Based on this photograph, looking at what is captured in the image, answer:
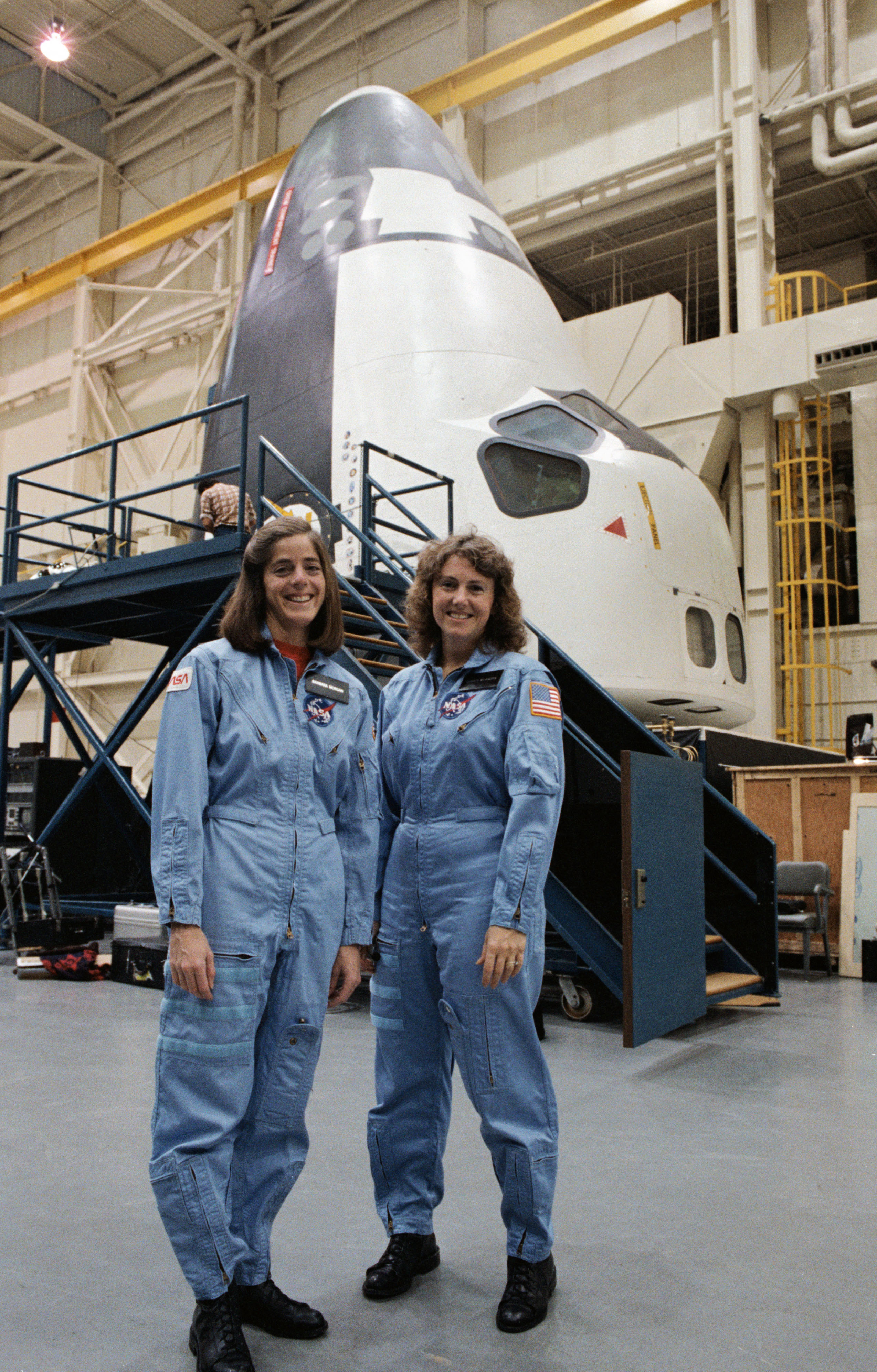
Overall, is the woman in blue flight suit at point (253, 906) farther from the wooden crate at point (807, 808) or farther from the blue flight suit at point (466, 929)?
the wooden crate at point (807, 808)

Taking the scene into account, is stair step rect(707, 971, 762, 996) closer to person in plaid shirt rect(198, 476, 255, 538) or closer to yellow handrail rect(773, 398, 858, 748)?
person in plaid shirt rect(198, 476, 255, 538)

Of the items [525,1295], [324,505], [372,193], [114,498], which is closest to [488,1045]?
[525,1295]

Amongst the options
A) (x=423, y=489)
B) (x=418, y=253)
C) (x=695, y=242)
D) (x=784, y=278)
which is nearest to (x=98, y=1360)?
(x=423, y=489)

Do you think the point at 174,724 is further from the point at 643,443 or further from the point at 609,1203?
the point at 643,443

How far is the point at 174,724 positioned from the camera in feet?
7.75

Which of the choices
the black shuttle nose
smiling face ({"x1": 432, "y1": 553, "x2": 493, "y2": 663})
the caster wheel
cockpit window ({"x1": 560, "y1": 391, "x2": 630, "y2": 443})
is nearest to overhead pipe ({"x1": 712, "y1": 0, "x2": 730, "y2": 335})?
the black shuttle nose

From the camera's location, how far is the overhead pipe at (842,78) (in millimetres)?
15023

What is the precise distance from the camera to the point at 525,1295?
2.42 metres

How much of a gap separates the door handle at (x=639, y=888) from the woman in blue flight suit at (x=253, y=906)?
2.81m

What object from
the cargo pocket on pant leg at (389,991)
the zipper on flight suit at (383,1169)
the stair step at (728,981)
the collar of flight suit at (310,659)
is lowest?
the stair step at (728,981)

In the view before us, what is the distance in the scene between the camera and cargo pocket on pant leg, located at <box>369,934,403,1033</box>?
8.84ft

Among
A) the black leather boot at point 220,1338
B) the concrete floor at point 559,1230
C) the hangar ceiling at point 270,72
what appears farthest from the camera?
the hangar ceiling at point 270,72

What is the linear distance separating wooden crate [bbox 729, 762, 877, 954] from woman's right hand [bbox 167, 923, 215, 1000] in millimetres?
7702

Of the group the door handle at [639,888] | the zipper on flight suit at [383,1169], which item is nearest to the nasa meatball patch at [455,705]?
the zipper on flight suit at [383,1169]
